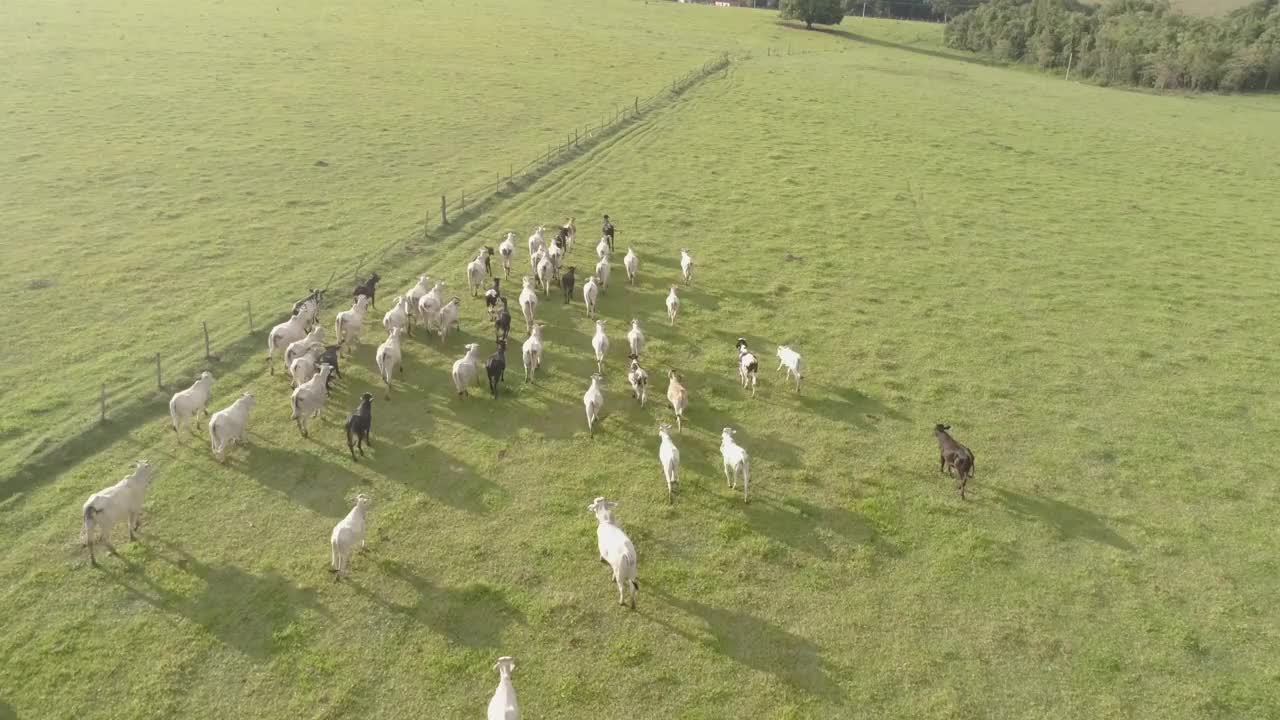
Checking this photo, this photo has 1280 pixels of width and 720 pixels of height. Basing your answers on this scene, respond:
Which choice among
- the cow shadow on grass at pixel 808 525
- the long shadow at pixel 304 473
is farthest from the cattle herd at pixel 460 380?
the cow shadow on grass at pixel 808 525

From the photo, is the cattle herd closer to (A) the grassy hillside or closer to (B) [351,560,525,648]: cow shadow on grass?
(B) [351,560,525,648]: cow shadow on grass

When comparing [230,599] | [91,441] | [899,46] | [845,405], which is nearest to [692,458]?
[845,405]

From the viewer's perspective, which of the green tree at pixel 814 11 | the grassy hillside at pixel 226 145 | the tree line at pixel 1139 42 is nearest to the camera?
the grassy hillside at pixel 226 145

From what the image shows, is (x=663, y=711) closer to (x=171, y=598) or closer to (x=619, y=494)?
(x=619, y=494)

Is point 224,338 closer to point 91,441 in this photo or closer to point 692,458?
point 91,441

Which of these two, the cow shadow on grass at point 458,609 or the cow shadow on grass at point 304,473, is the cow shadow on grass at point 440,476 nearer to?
the cow shadow on grass at point 304,473
